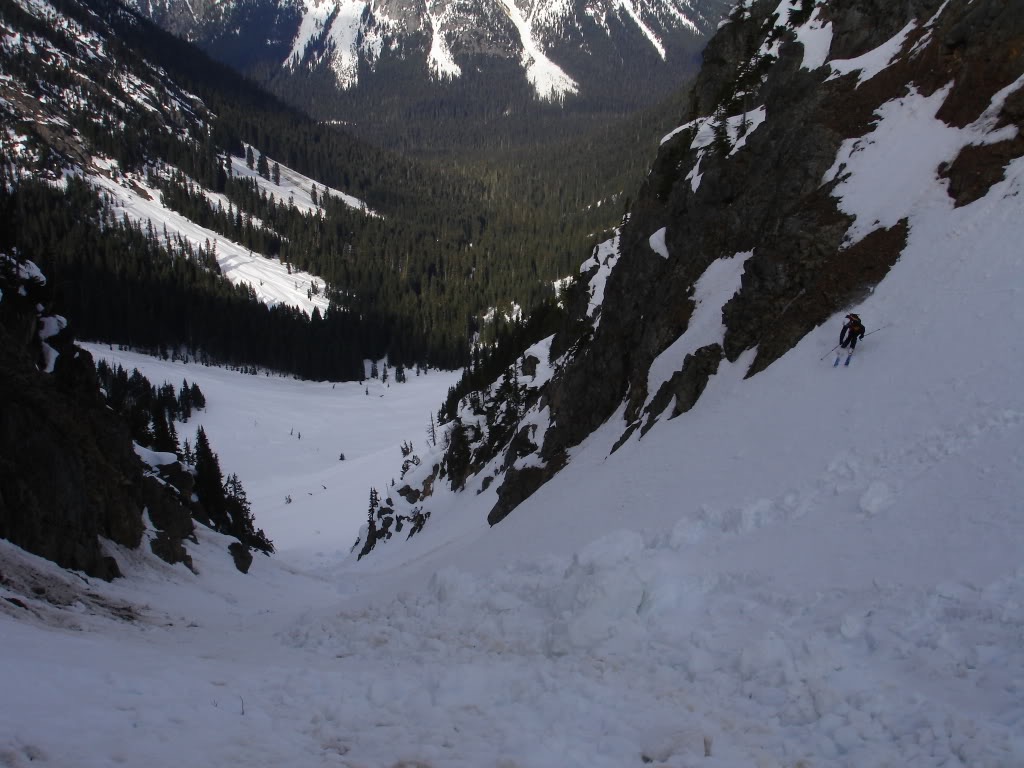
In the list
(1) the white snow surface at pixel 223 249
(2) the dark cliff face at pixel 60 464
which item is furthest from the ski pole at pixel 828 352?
(1) the white snow surface at pixel 223 249

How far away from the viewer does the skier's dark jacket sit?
1513 cm

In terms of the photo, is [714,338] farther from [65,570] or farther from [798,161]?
[65,570]

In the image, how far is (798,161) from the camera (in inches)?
881

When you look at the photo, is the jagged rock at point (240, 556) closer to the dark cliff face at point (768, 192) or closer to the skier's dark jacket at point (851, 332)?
the dark cliff face at point (768, 192)

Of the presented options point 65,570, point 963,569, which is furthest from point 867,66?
point 65,570

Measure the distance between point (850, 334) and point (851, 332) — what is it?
0.25 ft

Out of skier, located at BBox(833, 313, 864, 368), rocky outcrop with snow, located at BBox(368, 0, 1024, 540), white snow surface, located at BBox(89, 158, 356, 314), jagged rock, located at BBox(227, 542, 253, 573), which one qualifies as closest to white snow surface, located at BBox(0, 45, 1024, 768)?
rocky outcrop with snow, located at BBox(368, 0, 1024, 540)

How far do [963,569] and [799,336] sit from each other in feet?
37.8

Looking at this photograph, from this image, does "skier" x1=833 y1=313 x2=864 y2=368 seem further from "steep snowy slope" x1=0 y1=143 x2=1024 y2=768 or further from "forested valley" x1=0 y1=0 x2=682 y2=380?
"forested valley" x1=0 y1=0 x2=682 y2=380

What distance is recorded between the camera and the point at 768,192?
2339 cm

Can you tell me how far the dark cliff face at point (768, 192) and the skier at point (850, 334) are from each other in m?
2.65

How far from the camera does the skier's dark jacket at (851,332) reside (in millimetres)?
15133

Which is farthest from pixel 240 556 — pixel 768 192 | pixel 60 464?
pixel 768 192

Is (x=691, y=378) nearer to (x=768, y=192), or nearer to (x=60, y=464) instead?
Result: (x=768, y=192)
